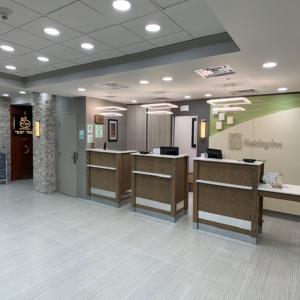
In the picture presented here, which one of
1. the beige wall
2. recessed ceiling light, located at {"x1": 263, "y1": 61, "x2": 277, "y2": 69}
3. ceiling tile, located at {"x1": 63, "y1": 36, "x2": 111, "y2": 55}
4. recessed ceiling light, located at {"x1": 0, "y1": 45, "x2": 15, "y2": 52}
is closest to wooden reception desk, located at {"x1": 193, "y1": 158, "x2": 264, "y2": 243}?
recessed ceiling light, located at {"x1": 263, "y1": 61, "x2": 277, "y2": 69}

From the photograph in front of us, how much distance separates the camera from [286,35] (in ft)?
7.93

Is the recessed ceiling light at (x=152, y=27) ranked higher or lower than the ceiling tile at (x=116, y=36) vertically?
lower

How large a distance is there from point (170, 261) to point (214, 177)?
167 cm

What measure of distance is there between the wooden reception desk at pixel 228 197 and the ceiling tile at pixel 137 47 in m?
2.16

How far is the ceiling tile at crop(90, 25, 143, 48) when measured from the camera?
294 centimetres

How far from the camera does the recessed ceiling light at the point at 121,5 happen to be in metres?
2.32

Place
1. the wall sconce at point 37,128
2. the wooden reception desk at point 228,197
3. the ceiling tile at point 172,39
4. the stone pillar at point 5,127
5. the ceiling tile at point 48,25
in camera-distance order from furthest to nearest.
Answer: the stone pillar at point 5,127
the wall sconce at point 37,128
the wooden reception desk at point 228,197
the ceiling tile at point 172,39
the ceiling tile at point 48,25

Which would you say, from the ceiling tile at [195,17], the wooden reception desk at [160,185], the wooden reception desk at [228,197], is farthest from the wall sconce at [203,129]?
the ceiling tile at [195,17]

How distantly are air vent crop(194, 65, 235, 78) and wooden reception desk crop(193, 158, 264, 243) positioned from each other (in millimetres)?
1506

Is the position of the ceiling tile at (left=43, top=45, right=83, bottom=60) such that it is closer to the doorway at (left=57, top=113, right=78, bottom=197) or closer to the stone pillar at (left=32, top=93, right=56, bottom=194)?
the doorway at (left=57, top=113, right=78, bottom=197)

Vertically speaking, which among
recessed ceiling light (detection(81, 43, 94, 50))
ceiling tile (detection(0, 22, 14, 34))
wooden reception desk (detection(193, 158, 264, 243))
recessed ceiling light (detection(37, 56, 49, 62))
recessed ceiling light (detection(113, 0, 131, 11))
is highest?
recessed ceiling light (detection(37, 56, 49, 62))

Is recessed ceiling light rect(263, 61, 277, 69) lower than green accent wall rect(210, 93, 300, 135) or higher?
higher

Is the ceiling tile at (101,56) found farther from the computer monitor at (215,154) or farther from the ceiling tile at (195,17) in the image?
the computer monitor at (215,154)

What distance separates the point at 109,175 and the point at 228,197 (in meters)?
3.08
